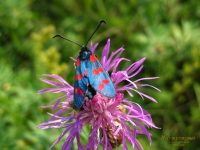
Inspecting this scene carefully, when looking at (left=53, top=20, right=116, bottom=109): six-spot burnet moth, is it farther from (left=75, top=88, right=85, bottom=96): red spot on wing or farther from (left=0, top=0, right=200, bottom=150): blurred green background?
(left=0, top=0, right=200, bottom=150): blurred green background

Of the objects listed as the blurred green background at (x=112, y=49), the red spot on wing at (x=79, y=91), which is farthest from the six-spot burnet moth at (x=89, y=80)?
the blurred green background at (x=112, y=49)

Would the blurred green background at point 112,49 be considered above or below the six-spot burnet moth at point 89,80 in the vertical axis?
above

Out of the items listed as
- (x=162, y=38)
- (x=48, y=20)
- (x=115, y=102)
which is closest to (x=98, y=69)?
(x=115, y=102)

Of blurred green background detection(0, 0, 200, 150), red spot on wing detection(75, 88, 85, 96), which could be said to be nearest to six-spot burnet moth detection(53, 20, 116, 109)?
red spot on wing detection(75, 88, 85, 96)

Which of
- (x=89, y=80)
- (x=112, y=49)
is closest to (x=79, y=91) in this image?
(x=89, y=80)

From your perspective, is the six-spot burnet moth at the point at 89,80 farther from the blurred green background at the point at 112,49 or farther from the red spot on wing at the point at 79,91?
the blurred green background at the point at 112,49

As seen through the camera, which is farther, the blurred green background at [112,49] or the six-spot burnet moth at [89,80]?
the blurred green background at [112,49]
